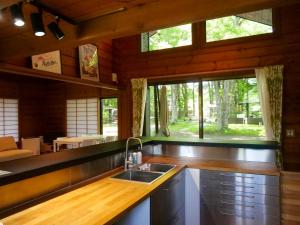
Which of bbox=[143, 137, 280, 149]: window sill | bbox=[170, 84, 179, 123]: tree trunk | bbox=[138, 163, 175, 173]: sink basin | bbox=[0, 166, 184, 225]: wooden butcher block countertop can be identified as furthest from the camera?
bbox=[170, 84, 179, 123]: tree trunk

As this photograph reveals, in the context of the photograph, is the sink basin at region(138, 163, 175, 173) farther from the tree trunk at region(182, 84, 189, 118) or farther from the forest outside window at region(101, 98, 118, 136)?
the forest outside window at region(101, 98, 118, 136)

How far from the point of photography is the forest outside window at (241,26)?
13.6 ft

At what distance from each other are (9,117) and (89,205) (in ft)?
21.8

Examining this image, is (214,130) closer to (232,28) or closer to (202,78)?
(202,78)

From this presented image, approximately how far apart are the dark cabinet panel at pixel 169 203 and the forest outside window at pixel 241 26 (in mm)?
3099

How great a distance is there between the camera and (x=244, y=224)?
230 cm

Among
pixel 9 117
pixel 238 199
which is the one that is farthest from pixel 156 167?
pixel 9 117

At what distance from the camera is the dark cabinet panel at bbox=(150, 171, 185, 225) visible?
1.81m

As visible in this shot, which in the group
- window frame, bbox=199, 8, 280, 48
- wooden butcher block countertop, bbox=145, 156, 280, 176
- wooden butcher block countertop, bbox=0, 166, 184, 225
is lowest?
wooden butcher block countertop, bbox=0, 166, 184, 225

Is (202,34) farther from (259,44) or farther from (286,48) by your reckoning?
(286,48)

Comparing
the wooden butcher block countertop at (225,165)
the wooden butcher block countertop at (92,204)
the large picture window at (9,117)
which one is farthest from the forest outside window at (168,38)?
the large picture window at (9,117)

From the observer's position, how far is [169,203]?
6.82ft

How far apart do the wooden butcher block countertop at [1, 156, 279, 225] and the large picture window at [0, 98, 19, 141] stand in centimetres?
604

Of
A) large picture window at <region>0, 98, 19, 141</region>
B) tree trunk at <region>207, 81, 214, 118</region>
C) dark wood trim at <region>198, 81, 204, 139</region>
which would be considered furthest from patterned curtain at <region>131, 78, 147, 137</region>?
large picture window at <region>0, 98, 19, 141</region>
